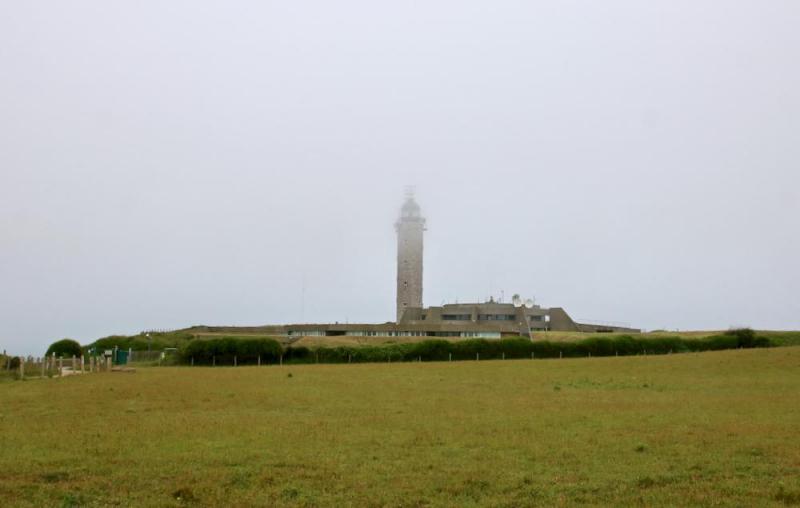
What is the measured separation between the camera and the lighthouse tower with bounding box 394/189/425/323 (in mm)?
143625

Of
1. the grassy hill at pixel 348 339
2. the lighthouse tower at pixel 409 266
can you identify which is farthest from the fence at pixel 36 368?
the lighthouse tower at pixel 409 266

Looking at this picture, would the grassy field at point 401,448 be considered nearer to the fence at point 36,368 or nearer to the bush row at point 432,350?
the fence at point 36,368

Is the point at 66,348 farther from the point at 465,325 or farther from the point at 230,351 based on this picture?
the point at 465,325

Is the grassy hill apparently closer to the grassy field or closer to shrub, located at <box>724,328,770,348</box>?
shrub, located at <box>724,328,770,348</box>

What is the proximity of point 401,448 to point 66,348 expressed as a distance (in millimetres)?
82655

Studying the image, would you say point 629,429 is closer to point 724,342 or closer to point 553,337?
point 724,342

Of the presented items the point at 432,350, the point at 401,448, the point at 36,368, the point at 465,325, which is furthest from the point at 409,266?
the point at 401,448

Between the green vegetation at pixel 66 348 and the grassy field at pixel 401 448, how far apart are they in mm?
56267

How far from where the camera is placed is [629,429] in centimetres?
2275

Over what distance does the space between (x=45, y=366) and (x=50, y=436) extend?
40.4m

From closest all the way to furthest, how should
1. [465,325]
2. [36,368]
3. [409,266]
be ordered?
[36,368] → [465,325] → [409,266]

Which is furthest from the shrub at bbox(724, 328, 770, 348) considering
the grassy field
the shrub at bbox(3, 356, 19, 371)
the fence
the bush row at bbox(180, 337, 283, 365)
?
the shrub at bbox(3, 356, 19, 371)

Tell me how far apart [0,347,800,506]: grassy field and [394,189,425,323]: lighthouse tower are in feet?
346

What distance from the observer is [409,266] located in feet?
474
